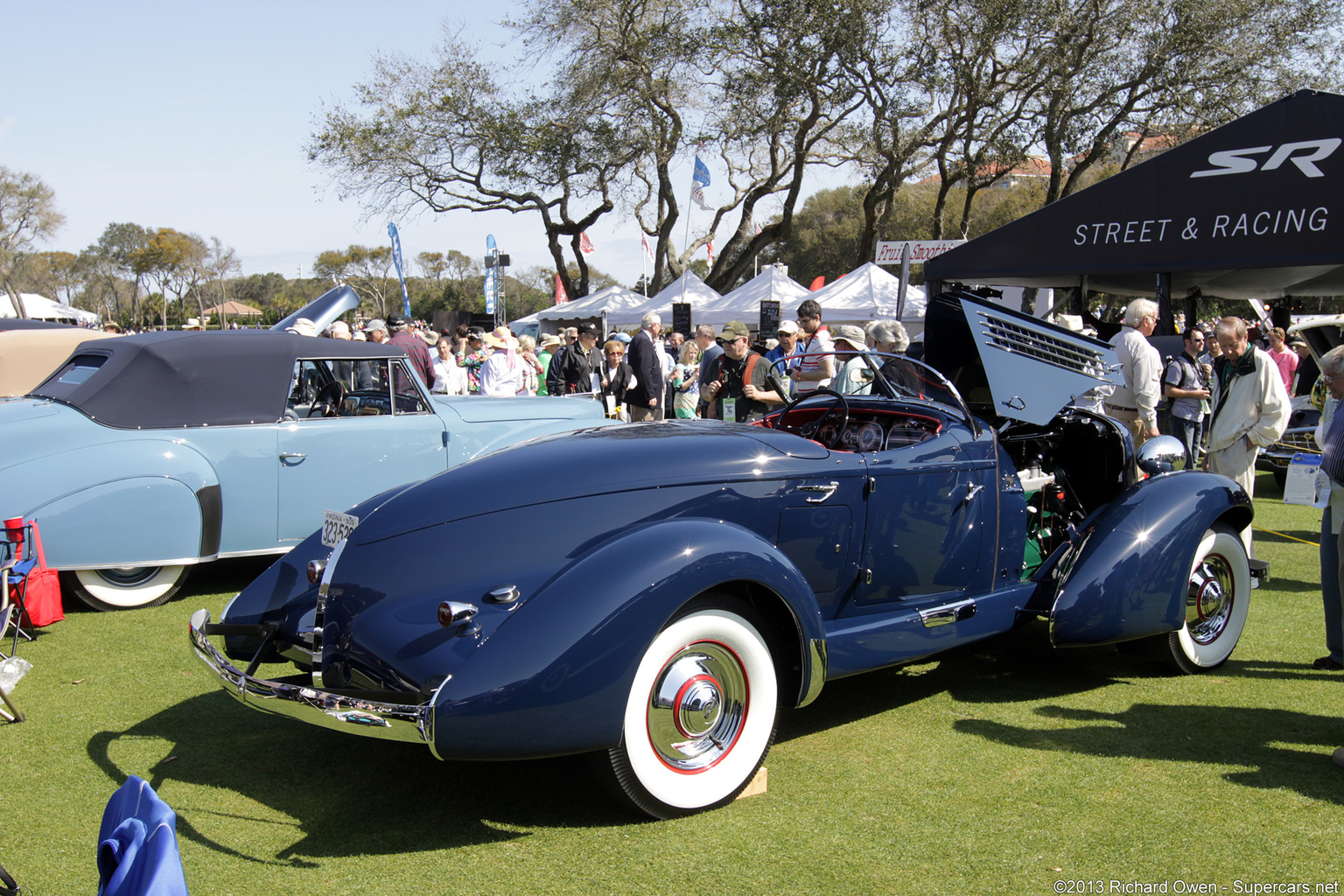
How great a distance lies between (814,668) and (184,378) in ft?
14.5

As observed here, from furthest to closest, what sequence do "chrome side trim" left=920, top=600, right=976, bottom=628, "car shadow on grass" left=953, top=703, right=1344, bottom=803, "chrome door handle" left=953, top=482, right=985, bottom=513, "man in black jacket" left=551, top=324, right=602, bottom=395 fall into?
1. "man in black jacket" left=551, top=324, right=602, bottom=395
2. "chrome door handle" left=953, top=482, right=985, bottom=513
3. "chrome side trim" left=920, top=600, right=976, bottom=628
4. "car shadow on grass" left=953, top=703, right=1344, bottom=803

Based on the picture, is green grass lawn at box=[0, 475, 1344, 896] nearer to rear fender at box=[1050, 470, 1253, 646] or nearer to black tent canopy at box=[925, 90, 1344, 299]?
rear fender at box=[1050, 470, 1253, 646]

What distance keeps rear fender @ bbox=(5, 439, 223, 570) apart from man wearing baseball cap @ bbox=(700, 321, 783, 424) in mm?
3907

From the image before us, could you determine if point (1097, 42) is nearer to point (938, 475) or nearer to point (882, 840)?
point (938, 475)

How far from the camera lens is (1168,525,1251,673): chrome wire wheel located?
450 centimetres

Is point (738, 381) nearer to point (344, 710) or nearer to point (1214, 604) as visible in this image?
point (1214, 604)

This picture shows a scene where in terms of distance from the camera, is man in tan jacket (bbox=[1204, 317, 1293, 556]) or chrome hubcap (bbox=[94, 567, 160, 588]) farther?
man in tan jacket (bbox=[1204, 317, 1293, 556])

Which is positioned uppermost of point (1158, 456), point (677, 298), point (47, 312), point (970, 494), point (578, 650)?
point (47, 312)

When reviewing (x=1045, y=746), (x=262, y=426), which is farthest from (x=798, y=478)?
(x=262, y=426)

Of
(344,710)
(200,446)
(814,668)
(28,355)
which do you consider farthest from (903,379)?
(28,355)

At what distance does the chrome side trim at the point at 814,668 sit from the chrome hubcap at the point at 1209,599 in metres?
2.23

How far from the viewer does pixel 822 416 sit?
4.55 metres

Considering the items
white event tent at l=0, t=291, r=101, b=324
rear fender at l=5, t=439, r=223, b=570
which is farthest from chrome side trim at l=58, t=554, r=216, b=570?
white event tent at l=0, t=291, r=101, b=324

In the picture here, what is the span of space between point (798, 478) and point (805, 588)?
1.46ft
